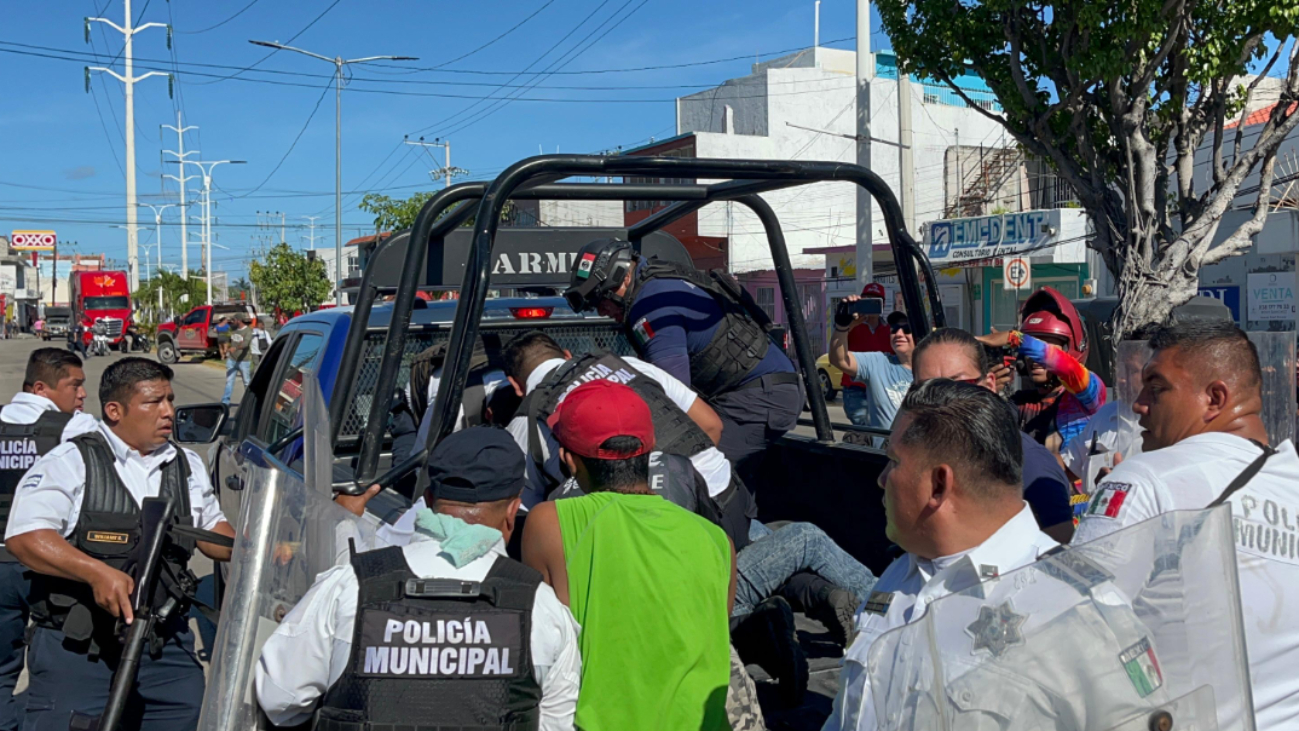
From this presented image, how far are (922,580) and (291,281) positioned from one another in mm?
42071

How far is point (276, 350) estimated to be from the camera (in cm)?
541

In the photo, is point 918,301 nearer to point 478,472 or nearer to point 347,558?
point 478,472

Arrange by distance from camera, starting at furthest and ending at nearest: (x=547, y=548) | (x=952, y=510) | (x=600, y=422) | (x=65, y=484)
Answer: (x=65, y=484), (x=600, y=422), (x=547, y=548), (x=952, y=510)

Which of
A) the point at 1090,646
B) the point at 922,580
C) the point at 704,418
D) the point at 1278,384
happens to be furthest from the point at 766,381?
the point at 1090,646

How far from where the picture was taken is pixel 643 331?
165 inches

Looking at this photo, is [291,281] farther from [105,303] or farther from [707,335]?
[707,335]

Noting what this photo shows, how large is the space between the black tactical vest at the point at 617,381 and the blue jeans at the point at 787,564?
451 millimetres

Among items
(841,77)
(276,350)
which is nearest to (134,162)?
(841,77)

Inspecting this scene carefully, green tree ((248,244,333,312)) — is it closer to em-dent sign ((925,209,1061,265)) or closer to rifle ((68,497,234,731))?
em-dent sign ((925,209,1061,265))

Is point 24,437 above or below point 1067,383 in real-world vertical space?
below

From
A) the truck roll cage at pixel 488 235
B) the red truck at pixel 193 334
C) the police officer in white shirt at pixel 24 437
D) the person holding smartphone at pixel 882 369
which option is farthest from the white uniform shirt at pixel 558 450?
the red truck at pixel 193 334

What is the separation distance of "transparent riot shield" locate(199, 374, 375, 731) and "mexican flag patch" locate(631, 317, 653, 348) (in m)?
2.12

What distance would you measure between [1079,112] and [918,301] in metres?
10.3

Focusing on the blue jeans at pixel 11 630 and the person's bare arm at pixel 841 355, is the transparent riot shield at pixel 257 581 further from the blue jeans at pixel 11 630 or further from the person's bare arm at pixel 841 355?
the person's bare arm at pixel 841 355
